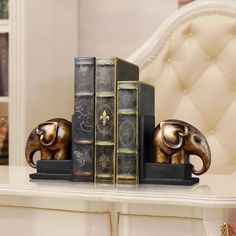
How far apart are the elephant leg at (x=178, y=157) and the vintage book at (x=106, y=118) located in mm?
126

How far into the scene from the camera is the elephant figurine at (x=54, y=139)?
1.24 meters

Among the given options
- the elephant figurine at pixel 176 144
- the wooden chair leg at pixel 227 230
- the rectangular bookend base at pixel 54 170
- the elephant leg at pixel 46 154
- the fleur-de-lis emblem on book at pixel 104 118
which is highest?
the fleur-de-lis emblem on book at pixel 104 118

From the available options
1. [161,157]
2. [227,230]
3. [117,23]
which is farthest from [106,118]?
[117,23]

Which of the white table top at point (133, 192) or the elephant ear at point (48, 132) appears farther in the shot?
the elephant ear at point (48, 132)

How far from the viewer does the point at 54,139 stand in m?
1.24

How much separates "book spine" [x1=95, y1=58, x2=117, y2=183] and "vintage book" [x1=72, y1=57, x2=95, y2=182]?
14mm

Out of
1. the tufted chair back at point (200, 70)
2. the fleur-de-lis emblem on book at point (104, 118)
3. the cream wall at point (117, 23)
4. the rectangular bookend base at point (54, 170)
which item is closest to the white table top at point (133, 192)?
the rectangular bookend base at point (54, 170)

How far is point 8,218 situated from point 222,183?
455 mm

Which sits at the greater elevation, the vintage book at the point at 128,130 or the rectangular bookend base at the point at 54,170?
the vintage book at the point at 128,130

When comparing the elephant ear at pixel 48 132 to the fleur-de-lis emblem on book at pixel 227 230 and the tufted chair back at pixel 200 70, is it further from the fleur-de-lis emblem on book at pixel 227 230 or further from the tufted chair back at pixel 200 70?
the tufted chair back at pixel 200 70

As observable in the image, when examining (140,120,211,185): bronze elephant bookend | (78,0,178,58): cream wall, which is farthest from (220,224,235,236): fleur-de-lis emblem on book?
(78,0,178,58): cream wall

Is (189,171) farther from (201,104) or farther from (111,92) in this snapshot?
(201,104)

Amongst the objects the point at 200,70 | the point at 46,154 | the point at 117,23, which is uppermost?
the point at 117,23

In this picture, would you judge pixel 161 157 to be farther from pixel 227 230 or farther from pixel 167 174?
pixel 227 230
